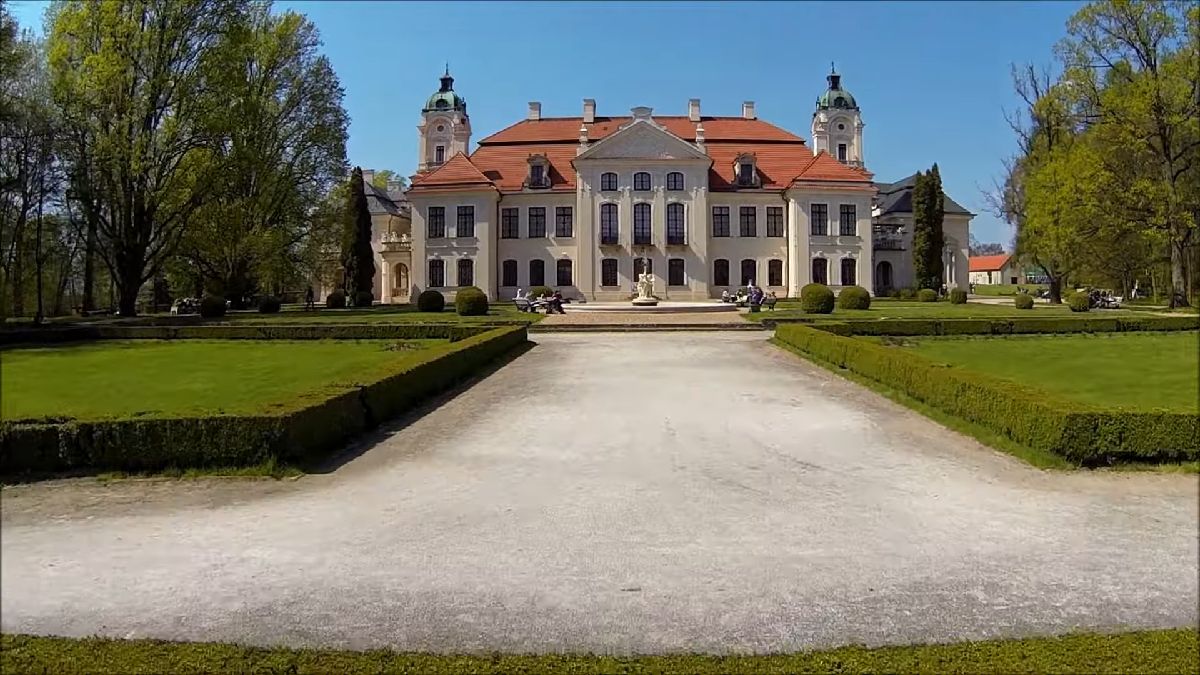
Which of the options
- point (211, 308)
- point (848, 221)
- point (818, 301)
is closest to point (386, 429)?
point (818, 301)

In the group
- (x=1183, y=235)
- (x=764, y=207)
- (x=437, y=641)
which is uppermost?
(x=764, y=207)

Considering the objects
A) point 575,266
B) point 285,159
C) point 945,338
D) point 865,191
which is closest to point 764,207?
point 865,191

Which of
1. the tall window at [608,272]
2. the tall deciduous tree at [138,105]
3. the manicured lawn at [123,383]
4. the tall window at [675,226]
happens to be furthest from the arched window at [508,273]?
the manicured lawn at [123,383]

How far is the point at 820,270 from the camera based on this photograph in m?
52.8

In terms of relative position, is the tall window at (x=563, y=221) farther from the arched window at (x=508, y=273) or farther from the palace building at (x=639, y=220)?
the arched window at (x=508, y=273)

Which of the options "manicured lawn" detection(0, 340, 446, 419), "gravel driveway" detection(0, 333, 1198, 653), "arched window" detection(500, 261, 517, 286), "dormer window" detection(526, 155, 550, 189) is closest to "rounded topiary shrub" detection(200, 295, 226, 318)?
"arched window" detection(500, 261, 517, 286)

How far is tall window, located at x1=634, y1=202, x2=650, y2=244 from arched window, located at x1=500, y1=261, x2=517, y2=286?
8.00 m

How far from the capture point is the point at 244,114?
36250 mm

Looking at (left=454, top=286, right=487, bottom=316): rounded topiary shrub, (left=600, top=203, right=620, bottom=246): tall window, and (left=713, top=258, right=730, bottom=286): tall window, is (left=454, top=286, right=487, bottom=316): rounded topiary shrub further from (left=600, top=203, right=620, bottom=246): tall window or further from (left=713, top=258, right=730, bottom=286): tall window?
(left=713, top=258, right=730, bottom=286): tall window

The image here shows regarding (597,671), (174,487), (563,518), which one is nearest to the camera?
(597,671)

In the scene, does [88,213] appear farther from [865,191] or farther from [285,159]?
[865,191]

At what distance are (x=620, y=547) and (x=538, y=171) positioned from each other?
4998 cm

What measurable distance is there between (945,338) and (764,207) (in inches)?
1304

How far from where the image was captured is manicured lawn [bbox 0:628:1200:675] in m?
3.84
